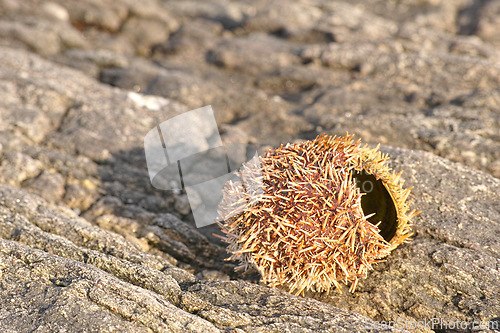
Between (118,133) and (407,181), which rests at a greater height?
(407,181)

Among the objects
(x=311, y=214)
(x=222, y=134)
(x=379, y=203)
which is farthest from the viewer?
(x=222, y=134)

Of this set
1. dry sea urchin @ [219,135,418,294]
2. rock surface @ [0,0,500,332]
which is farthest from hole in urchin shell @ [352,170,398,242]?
rock surface @ [0,0,500,332]

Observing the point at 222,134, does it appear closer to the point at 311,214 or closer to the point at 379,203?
the point at 379,203

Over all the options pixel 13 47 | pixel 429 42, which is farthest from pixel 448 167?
pixel 13 47

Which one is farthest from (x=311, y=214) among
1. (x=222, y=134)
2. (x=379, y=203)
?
(x=222, y=134)

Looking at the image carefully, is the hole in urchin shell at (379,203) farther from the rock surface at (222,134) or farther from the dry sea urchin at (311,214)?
the rock surface at (222,134)

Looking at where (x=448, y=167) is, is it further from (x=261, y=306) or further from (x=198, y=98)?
(x=198, y=98)

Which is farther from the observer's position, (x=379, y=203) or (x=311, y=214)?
(x=379, y=203)

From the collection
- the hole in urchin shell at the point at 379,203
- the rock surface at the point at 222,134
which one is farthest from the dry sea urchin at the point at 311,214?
the rock surface at the point at 222,134
